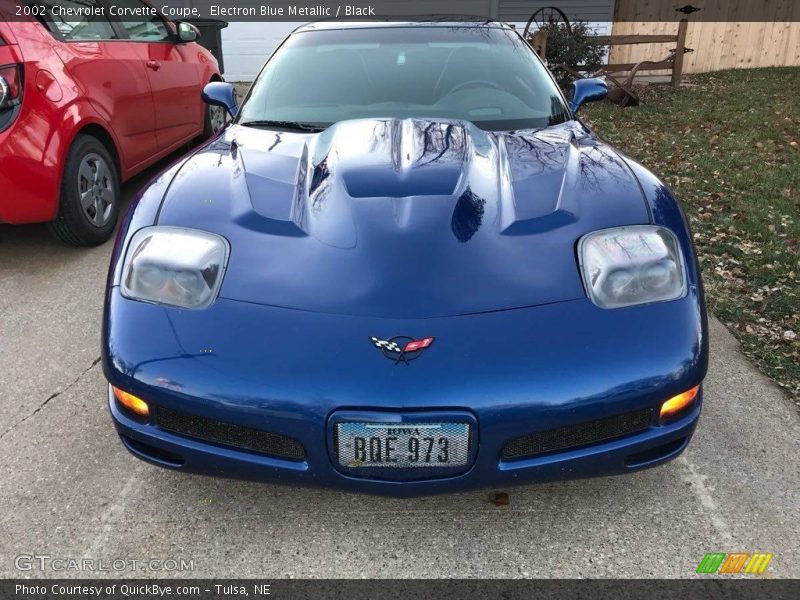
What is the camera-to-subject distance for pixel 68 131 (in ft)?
11.7

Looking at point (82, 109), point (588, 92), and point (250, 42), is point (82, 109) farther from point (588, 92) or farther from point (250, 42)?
point (250, 42)

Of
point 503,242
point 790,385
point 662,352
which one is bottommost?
point 790,385

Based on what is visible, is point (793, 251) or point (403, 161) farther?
point (793, 251)

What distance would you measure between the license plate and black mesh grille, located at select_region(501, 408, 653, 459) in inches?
5.3

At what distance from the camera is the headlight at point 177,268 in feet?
5.90

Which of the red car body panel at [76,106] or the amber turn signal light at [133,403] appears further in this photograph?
the red car body panel at [76,106]

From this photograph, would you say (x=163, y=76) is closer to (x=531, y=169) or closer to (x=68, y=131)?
(x=68, y=131)

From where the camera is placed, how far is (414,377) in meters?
1.58

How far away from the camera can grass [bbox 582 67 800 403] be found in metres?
3.20

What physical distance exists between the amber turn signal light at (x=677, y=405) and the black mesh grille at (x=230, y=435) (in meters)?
0.97

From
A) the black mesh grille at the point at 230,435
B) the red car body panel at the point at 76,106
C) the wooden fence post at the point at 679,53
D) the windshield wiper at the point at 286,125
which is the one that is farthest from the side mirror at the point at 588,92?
the wooden fence post at the point at 679,53

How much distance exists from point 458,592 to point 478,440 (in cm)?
45

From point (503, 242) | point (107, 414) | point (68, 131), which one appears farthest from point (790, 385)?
point (68, 131)

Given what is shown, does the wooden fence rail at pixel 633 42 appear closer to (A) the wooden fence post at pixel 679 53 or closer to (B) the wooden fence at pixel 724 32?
(A) the wooden fence post at pixel 679 53
